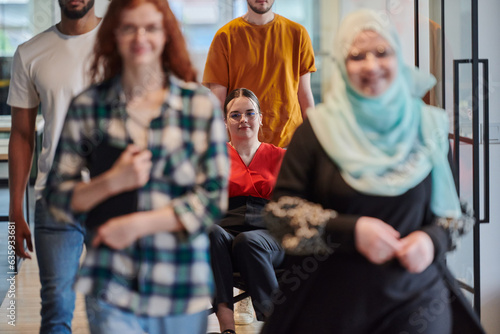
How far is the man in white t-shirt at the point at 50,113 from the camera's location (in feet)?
4.94

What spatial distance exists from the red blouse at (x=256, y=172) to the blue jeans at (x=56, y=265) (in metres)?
0.90

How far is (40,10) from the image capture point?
1.99 metres

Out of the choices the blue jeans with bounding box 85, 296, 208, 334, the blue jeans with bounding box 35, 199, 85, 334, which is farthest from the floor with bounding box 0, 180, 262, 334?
the blue jeans with bounding box 85, 296, 208, 334

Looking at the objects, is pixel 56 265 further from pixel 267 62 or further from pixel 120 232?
pixel 267 62

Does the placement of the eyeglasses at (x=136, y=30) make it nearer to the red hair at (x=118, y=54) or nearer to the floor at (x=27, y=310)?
the red hair at (x=118, y=54)

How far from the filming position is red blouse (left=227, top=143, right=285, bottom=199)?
7.96 ft

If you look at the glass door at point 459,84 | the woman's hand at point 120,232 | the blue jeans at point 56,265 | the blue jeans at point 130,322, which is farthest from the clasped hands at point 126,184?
the glass door at point 459,84

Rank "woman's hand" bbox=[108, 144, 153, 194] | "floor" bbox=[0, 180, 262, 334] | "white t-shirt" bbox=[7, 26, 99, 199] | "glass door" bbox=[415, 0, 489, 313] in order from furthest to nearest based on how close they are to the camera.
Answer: "glass door" bbox=[415, 0, 489, 313] < "floor" bbox=[0, 180, 262, 334] < "white t-shirt" bbox=[7, 26, 99, 199] < "woman's hand" bbox=[108, 144, 153, 194]

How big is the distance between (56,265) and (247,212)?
3.26 ft

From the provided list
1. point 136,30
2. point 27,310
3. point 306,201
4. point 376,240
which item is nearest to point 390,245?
point 376,240

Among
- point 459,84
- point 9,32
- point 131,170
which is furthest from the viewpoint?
point 459,84

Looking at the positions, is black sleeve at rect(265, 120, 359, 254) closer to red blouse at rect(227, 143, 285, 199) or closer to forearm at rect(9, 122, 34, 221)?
forearm at rect(9, 122, 34, 221)

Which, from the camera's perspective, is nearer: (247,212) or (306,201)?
(306,201)

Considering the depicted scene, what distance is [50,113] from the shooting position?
1514 mm
